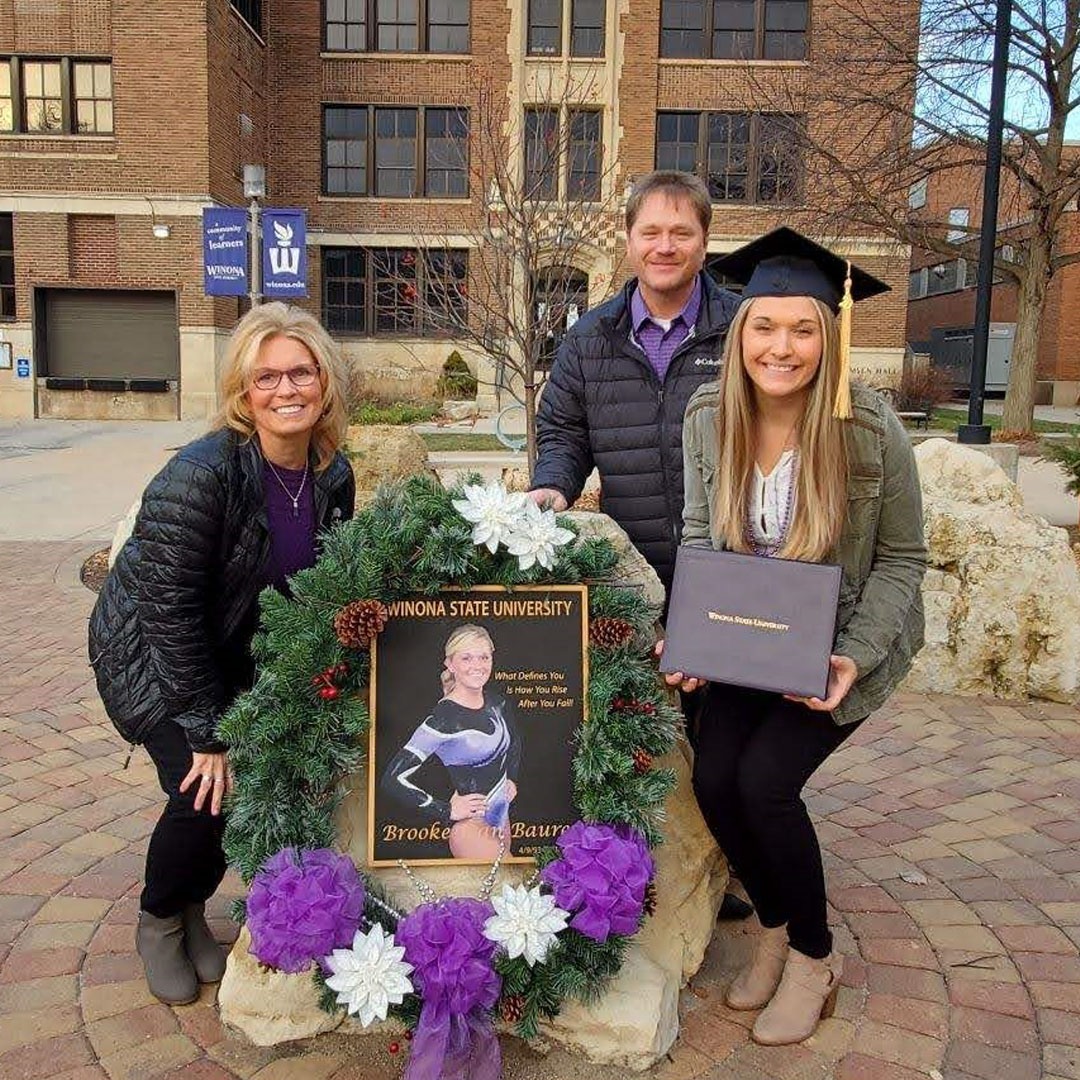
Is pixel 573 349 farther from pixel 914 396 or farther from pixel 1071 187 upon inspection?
pixel 914 396

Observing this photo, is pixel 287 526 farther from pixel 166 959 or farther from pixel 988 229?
pixel 988 229

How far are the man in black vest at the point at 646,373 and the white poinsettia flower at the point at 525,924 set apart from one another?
993 mm

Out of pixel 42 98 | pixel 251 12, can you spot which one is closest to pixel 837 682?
pixel 42 98

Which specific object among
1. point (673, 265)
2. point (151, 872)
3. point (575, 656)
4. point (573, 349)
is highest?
point (673, 265)

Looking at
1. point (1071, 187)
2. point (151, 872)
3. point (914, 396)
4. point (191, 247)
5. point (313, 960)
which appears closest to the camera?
point (313, 960)

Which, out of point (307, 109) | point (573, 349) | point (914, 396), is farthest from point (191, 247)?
point (573, 349)

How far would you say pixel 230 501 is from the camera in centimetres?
273

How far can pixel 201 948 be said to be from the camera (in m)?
3.10

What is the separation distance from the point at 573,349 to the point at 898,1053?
7.10ft

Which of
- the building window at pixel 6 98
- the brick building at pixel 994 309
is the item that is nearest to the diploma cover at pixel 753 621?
the building window at pixel 6 98

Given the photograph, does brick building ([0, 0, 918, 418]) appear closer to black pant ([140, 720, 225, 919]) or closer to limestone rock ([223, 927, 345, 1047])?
black pant ([140, 720, 225, 919])

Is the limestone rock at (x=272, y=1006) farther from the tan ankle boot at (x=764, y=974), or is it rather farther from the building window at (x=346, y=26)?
the building window at (x=346, y=26)

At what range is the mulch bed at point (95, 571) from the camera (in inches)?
324

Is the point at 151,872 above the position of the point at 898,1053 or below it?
above
